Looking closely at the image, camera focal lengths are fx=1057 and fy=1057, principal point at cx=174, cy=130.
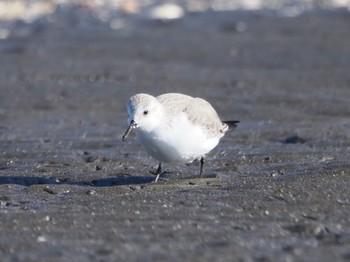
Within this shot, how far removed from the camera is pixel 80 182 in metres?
8.35

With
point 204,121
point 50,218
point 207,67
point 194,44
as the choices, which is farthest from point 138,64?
point 50,218

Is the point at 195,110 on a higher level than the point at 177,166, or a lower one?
Answer: higher

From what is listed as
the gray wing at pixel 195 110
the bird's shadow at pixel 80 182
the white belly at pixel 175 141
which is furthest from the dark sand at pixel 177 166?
the gray wing at pixel 195 110

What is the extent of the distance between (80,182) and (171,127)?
34.9 inches

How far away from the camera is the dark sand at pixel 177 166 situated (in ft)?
19.9

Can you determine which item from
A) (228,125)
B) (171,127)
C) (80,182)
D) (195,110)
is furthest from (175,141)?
(228,125)

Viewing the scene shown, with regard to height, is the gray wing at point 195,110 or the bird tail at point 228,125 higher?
the gray wing at point 195,110

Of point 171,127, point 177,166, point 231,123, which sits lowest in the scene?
point 177,166

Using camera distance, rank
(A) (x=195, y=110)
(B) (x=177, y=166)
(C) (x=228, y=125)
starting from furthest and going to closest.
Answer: (B) (x=177, y=166)
(C) (x=228, y=125)
(A) (x=195, y=110)

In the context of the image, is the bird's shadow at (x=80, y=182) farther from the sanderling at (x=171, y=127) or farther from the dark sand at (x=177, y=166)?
the sanderling at (x=171, y=127)

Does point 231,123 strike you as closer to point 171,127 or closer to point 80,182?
point 171,127

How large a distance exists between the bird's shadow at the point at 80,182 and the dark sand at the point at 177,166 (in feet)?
0.07

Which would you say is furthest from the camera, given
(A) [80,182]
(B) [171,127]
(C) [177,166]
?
(C) [177,166]

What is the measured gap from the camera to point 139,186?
7949 millimetres
